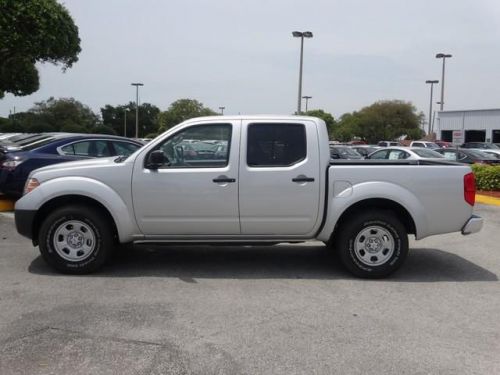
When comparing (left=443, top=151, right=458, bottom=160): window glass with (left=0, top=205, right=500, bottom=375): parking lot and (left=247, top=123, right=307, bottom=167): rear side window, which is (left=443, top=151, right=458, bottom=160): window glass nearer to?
(left=0, top=205, right=500, bottom=375): parking lot

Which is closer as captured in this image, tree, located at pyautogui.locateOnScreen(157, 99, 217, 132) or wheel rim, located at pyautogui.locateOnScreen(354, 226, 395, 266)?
wheel rim, located at pyautogui.locateOnScreen(354, 226, 395, 266)

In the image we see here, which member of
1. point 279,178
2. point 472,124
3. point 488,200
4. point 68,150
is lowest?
point 488,200

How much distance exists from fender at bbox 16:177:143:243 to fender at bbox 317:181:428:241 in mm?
2316

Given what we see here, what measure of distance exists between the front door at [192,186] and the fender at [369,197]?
1120 millimetres

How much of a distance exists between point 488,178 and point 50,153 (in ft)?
37.0

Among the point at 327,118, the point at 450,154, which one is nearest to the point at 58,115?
the point at 327,118

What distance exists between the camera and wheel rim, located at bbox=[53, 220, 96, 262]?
641 cm

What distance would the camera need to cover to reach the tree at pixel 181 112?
6612cm

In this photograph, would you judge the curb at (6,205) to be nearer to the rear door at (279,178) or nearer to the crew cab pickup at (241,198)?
the crew cab pickup at (241,198)

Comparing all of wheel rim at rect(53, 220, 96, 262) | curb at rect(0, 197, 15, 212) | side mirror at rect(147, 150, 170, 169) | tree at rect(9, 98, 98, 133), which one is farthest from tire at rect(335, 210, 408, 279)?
tree at rect(9, 98, 98, 133)

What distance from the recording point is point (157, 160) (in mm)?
6266

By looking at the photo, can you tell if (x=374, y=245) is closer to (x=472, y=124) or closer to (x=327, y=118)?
(x=472, y=124)

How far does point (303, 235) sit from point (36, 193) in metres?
3.12

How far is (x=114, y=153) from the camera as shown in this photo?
1166cm
